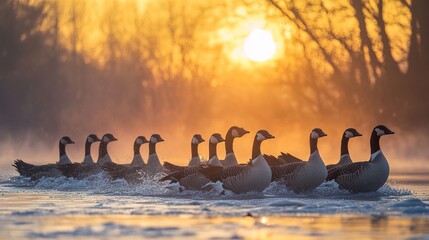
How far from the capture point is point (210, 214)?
22250mm

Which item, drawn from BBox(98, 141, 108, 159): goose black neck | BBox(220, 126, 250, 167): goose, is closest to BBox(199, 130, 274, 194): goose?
BBox(220, 126, 250, 167): goose

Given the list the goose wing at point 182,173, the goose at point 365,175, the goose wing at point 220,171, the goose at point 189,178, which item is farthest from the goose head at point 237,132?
the goose at point 365,175

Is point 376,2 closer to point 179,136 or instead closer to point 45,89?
point 179,136

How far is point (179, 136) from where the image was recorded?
7531 centimetres

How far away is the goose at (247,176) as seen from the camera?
27969 mm

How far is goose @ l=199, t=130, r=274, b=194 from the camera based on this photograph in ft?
91.8

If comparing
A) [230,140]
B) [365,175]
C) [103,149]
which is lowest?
[365,175]

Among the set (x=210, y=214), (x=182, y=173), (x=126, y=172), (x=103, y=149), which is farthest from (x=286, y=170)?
(x=103, y=149)

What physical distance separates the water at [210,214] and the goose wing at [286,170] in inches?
11.8

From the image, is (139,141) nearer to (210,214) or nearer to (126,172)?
(126,172)

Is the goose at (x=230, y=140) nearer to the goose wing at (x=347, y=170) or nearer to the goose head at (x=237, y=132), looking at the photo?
the goose head at (x=237, y=132)

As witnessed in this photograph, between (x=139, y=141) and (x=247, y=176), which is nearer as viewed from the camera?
(x=247, y=176)

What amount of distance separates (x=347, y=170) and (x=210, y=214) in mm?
8132

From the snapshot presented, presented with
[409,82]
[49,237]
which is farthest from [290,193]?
[409,82]
